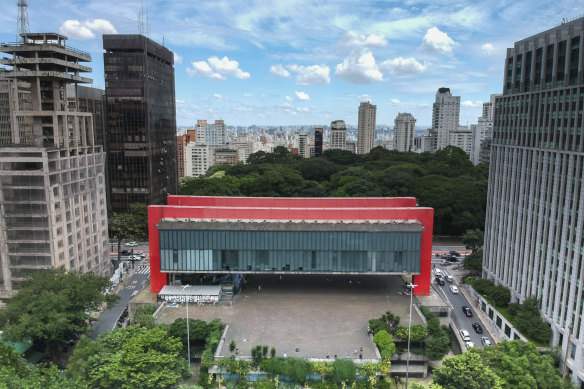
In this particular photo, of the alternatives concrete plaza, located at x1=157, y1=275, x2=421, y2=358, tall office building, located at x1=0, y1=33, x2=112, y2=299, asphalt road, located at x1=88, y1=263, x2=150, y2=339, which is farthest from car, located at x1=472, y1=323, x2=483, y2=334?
tall office building, located at x1=0, y1=33, x2=112, y2=299

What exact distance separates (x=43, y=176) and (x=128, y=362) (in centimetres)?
2980

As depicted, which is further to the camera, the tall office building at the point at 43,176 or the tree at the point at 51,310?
the tall office building at the point at 43,176

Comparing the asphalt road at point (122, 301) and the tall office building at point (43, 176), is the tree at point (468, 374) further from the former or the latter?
the tall office building at point (43, 176)

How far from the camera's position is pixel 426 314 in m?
47.7

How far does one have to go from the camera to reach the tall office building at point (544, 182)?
138 feet

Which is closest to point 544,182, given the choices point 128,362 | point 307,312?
point 307,312

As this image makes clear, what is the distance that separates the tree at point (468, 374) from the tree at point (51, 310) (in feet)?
119

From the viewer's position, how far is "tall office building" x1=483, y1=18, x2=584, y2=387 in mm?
42156

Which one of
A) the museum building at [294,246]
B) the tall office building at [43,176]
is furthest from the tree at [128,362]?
the tall office building at [43,176]

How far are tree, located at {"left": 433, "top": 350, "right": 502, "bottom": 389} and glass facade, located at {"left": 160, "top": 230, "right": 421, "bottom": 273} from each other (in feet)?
61.6

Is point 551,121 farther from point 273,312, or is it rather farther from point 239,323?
point 239,323

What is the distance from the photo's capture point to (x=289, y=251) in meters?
53.2

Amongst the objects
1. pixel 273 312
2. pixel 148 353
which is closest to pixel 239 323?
pixel 273 312

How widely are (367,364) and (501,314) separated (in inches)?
901
